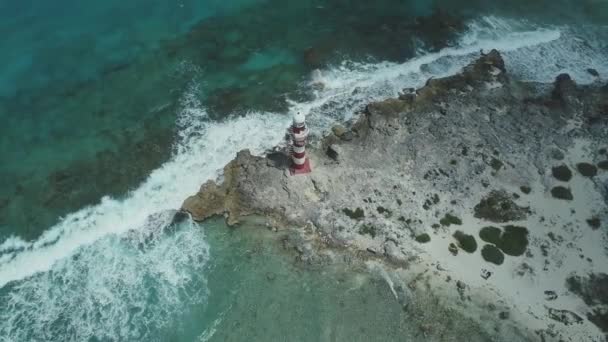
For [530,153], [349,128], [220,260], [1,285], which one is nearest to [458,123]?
[530,153]

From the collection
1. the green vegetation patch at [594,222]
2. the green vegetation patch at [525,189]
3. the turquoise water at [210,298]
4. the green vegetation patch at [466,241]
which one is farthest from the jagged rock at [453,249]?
the green vegetation patch at [594,222]

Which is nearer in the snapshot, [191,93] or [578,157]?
[578,157]

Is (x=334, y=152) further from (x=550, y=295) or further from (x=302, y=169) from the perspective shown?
(x=550, y=295)

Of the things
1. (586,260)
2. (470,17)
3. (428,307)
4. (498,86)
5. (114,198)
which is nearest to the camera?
(428,307)

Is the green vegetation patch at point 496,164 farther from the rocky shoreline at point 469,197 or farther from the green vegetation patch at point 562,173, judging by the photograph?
the green vegetation patch at point 562,173

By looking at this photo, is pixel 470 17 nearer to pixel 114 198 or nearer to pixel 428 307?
pixel 428 307

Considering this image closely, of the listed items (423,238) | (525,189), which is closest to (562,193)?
(525,189)
